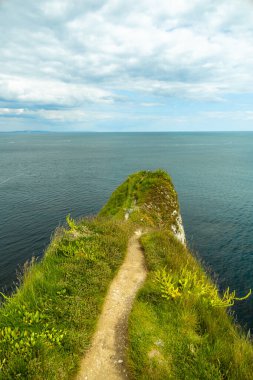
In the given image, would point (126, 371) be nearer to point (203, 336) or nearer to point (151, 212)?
point (203, 336)

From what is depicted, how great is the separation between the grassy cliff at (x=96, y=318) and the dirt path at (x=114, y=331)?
0.95 ft

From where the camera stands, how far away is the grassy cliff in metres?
6.91

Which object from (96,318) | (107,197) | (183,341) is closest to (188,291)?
(183,341)

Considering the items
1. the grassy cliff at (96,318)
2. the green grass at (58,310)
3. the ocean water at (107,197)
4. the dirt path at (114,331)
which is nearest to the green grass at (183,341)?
the grassy cliff at (96,318)

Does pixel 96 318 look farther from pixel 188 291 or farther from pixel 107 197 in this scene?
pixel 107 197

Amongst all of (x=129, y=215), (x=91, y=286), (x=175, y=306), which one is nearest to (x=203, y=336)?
(x=175, y=306)

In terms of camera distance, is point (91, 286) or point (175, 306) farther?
point (91, 286)

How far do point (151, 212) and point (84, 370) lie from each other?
56.4 ft

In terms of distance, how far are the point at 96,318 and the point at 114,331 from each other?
0.89m

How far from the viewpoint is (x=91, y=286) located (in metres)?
10.6

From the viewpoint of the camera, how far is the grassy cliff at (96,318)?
6.91m

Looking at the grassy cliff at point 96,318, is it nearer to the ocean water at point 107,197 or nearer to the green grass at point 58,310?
the green grass at point 58,310

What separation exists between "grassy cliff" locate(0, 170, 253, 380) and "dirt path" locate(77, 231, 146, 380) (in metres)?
0.29

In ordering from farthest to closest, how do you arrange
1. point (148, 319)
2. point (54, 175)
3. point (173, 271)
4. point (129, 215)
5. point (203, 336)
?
point (54, 175), point (129, 215), point (173, 271), point (148, 319), point (203, 336)
